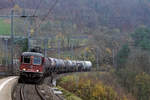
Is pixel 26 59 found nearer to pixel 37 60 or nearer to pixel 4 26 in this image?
pixel 37 60

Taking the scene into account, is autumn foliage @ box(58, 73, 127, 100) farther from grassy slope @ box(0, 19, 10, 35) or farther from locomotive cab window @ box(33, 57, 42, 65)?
grassy slope @ box(0, 19, 10, 35)

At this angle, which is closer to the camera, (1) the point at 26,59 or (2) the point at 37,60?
(1) the point at 26,59

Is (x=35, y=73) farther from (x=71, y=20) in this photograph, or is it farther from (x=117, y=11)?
(x=117, y=11)

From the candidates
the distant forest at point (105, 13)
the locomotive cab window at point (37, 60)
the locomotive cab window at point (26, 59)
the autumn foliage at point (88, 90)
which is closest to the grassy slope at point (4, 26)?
the distant forest at point (105, 13)

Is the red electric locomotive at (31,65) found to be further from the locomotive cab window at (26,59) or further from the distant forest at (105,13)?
the distant forest at (105,13)

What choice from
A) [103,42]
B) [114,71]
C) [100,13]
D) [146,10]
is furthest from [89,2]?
[114,71]

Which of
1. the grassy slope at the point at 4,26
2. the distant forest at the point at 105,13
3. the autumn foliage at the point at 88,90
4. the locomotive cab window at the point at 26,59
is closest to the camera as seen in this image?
the locomotive cab window at the point at 26,59

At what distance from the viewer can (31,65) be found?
77.5 ft

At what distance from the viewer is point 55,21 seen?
291ft

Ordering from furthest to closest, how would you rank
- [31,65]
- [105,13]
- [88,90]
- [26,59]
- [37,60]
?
1. [105,13]
2. [88,90]
3. [37,60]
4. [26,59]
5. [31,65]

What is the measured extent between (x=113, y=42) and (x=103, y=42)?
2.97 metres

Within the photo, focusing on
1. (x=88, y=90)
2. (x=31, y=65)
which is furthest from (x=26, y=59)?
(x=88, y=90)

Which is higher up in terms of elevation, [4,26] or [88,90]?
[4,26]

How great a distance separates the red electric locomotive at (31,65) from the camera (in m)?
23.3
